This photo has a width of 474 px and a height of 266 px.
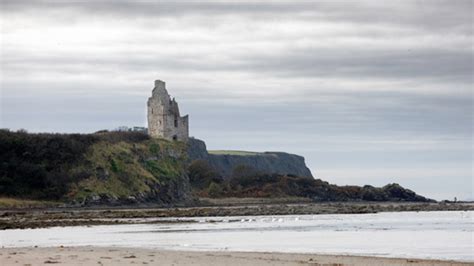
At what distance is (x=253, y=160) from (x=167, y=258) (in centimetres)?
14341

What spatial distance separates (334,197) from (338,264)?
86.7 metres

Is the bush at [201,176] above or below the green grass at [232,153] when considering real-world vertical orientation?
below

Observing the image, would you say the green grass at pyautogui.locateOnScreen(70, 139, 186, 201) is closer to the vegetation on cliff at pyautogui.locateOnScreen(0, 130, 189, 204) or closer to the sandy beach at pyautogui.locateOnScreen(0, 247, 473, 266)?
the vegetation on cliff at pyautogui.locateOnScreen(0, 130, 189, 204)

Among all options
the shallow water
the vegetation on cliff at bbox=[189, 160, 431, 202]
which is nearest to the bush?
the vegetation on cliff at bbox=[189, 160, 431, 202]

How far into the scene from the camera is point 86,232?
40906mm

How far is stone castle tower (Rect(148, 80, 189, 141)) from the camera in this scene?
9981 centimetres

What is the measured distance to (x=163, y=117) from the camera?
327 ft

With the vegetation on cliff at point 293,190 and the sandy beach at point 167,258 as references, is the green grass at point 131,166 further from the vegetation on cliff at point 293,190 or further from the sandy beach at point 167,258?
the sandy beach at point 167,258

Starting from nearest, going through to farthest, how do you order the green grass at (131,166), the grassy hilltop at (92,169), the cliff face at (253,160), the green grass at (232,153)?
the grassy hilltop at (92,169), the green grass at (131,166), the cliff face at (253,160), the green grass at (232,153)

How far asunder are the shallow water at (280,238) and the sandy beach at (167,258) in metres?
1.97

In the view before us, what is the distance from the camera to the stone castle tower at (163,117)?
99812mm

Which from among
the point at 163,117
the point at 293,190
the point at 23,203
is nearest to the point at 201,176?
the point at 293,190

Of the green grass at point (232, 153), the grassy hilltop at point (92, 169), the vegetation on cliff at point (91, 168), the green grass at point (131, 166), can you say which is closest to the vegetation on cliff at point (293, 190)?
the grassy hilltop at point (92, 169)

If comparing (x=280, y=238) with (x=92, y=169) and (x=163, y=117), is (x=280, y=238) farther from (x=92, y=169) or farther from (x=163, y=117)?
(x=163, y=117)
